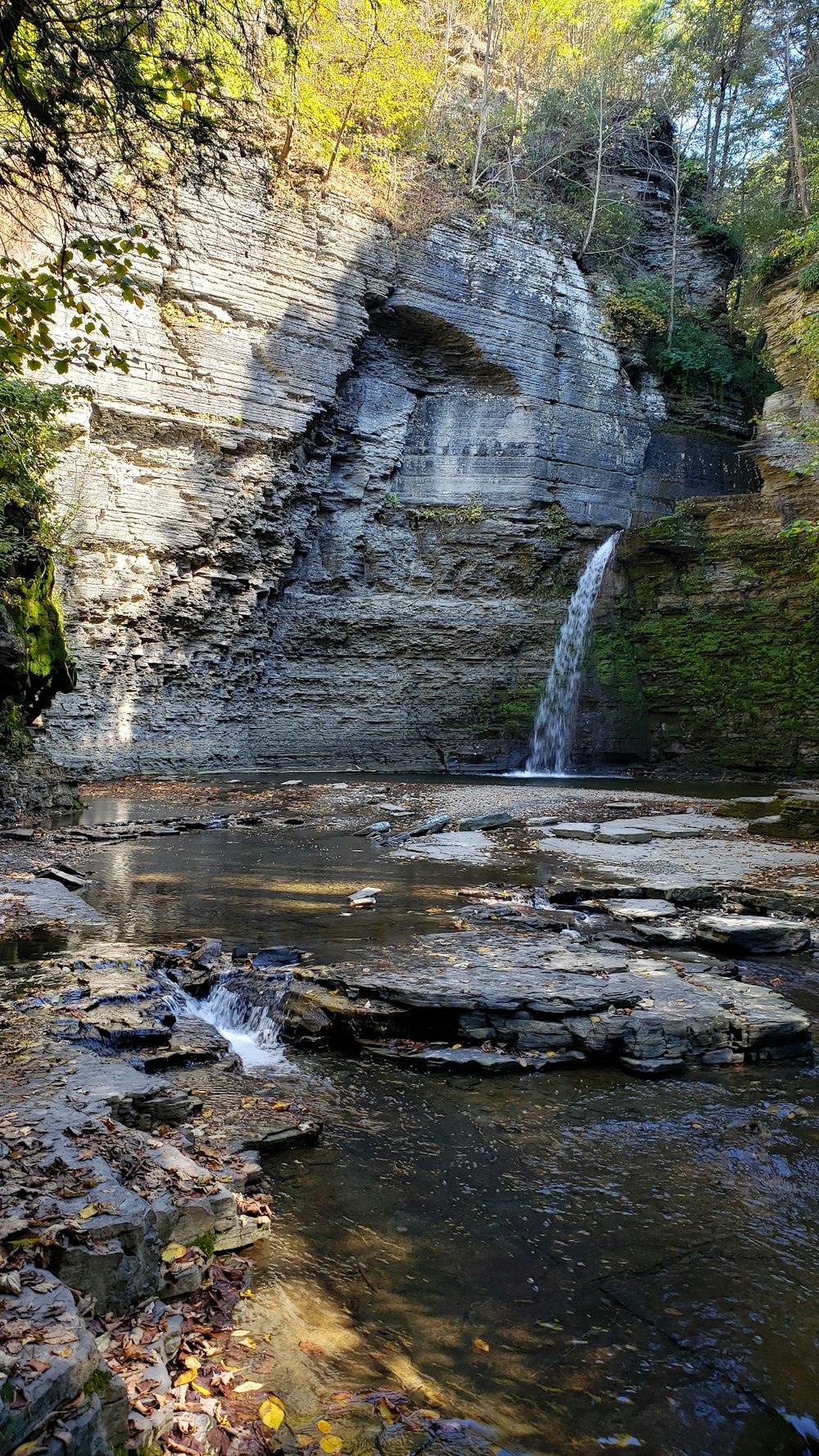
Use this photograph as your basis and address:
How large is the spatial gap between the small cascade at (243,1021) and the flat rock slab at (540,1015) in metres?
0.11

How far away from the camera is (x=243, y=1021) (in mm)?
4430

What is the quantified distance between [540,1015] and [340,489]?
1758 cm

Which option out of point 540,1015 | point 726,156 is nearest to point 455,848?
point 540,1015

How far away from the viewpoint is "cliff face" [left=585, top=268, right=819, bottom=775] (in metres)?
18.8

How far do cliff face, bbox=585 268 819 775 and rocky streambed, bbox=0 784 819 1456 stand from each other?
1239 cm

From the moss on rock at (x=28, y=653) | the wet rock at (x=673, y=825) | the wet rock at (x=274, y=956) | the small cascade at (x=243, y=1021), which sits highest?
the moss on rock at (x=28, y=653)

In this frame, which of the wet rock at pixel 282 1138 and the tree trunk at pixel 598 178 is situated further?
the tree trunk at pixel 598 178

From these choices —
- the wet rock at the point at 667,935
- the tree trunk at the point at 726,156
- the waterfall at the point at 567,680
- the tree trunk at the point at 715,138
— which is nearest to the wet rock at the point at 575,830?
the wet rock at the point at 667,935

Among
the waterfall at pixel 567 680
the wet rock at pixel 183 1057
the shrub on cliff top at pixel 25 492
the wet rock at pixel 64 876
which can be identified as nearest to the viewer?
the wet rock at pixel 183 1057

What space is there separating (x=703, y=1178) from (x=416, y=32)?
27.5 metres

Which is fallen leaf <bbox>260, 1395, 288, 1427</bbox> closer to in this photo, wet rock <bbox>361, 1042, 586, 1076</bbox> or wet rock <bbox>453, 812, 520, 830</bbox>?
wet rock <bbox>361, 1042, 586, 1076</bbox>

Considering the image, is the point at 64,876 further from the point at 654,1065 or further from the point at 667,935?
the point at 654,1065

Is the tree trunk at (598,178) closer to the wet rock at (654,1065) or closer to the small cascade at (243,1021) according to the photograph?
the small cascade at (243,1021)

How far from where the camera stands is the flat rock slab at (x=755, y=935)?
551 centimetres
